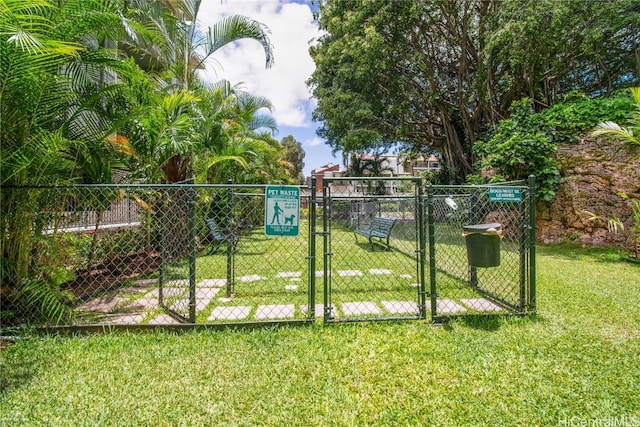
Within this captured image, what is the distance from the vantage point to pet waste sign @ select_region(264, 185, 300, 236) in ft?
9.77

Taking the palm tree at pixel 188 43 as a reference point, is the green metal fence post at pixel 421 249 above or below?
below

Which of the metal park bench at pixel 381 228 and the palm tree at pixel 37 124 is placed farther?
the metal park bench at pixel 381 228

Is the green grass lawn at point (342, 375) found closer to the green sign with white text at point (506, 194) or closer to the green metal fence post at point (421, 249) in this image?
the green metal fence post at point (421, 249)

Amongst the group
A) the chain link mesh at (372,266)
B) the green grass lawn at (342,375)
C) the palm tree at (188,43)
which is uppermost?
the palm tree at (188,43)

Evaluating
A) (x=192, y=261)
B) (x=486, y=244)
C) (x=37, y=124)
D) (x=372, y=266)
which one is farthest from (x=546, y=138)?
A: (x=37, y=124)

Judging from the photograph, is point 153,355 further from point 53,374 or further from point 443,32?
point 443,32

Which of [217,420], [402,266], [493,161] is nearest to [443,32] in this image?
[493,161]

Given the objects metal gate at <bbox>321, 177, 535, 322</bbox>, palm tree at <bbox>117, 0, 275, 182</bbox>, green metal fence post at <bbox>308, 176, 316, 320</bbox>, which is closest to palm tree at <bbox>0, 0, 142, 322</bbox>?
green metal fence post at <bbox>308, 176, 316, 320</bbox>

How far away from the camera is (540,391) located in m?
2.13

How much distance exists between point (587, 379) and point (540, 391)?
0.44 meters

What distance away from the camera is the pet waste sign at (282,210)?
2979mm

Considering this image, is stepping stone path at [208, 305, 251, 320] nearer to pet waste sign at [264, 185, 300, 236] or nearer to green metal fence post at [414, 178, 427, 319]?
pet waste sign at [264, 185, 300, 236]

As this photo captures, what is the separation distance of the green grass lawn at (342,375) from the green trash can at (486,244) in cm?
62

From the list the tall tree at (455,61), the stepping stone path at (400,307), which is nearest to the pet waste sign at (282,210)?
the stepping stone path at (400,307)
